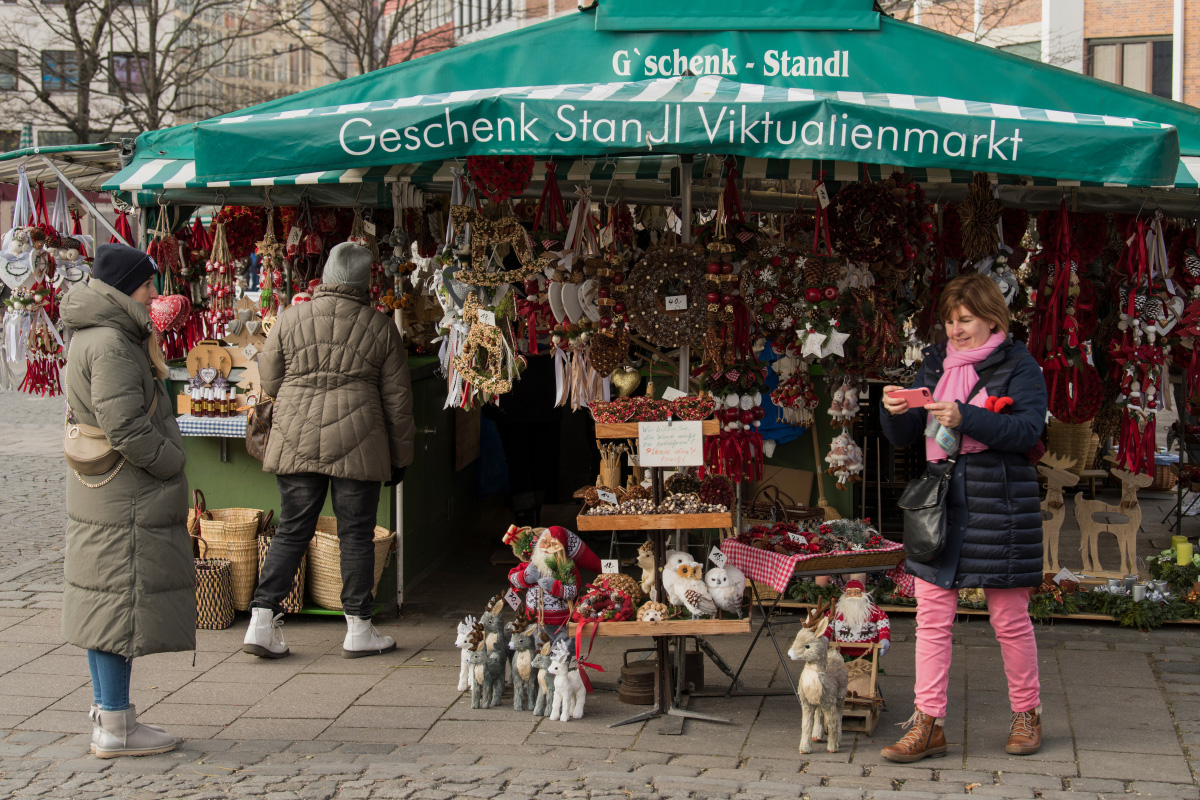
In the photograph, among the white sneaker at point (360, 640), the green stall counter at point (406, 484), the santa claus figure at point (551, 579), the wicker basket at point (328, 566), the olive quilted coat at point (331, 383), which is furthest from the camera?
the green stall counter at point (406, 484)

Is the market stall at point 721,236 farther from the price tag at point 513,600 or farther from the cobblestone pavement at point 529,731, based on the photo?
the cobblestone pavement at point 529,731

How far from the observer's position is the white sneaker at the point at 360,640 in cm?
526

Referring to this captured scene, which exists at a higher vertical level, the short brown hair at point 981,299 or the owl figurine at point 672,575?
the short brown hair at point 981,299

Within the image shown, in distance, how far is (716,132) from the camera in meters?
3.82

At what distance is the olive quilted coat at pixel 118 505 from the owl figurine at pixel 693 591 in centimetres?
175

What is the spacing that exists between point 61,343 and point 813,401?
4.02 meters

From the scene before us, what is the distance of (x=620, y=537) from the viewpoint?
808 cm

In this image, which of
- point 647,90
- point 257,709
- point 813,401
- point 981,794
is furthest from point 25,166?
point 981,794

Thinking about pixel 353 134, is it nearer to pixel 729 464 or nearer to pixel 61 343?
pixel 729 464

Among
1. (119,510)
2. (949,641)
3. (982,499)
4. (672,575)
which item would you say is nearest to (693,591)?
(672,575)

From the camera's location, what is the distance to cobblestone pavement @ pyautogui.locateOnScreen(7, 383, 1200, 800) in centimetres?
380

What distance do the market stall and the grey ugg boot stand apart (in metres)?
1.18

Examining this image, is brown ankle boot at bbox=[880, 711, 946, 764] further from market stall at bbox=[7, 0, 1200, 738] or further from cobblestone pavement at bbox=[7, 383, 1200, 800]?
market stall at bbox=[7, 0, 1200, 738]

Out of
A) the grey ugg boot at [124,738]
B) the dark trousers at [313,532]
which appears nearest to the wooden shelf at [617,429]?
the dark trousers at [313,532]
